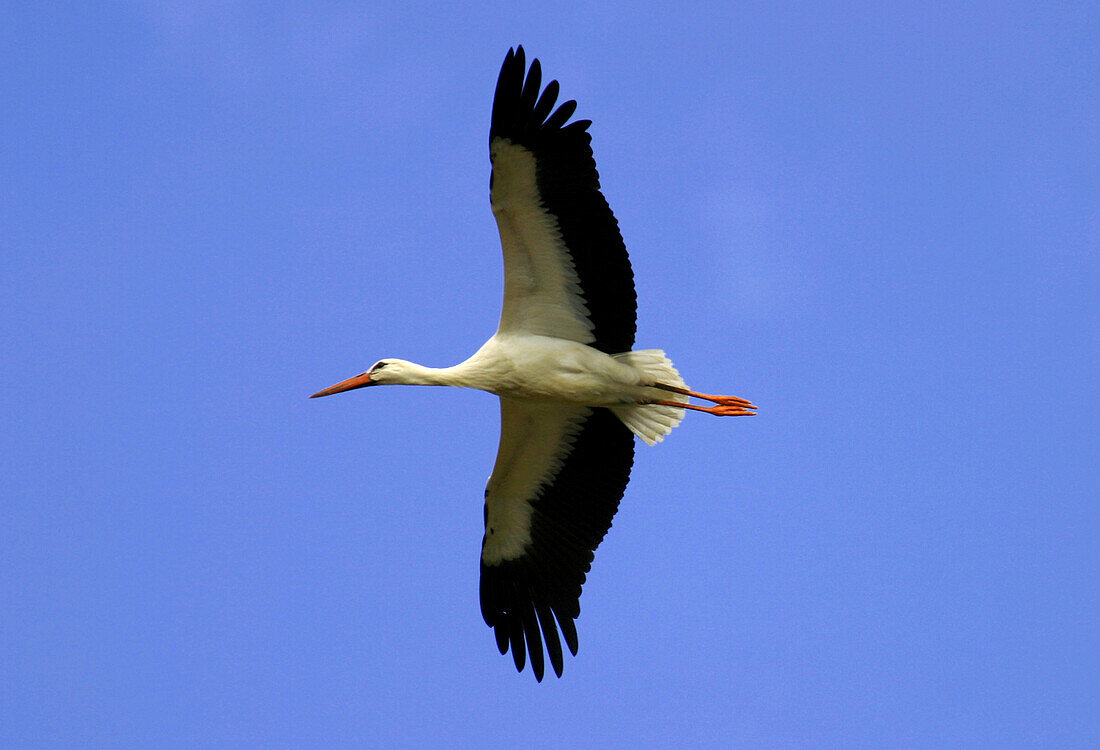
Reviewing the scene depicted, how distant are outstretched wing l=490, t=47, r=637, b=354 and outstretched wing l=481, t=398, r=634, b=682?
26.5 inches

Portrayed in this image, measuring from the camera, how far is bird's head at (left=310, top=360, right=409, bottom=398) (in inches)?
354

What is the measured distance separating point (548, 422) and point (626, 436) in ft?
1.74

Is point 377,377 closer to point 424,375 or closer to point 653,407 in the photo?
point 424,375

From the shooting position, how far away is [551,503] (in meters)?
9.16

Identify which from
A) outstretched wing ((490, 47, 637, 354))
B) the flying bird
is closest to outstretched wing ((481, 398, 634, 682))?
Answer: the flying bird

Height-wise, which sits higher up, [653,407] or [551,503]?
[653,407]

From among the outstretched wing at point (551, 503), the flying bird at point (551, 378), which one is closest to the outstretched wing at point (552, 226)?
the flying bird at point (551, 378)

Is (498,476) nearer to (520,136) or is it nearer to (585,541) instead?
(585,541)

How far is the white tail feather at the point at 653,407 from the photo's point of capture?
8.63 m

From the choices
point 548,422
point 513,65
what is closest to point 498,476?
point 548,422

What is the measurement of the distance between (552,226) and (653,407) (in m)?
1.47

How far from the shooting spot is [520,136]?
795cm

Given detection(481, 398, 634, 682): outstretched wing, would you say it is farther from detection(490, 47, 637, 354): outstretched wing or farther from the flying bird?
detection(490, 47, 637, 354): outstretched wing

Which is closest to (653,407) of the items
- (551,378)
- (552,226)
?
(551,378)
